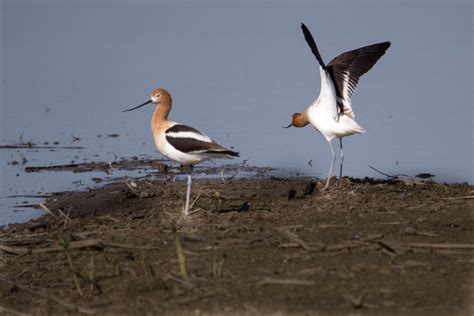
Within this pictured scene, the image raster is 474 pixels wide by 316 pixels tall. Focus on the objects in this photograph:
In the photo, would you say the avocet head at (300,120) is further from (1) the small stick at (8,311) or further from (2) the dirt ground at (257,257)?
(1) the small stick at (8,311)

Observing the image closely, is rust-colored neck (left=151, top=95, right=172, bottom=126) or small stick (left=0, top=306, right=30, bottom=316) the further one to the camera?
rust-colored neck (left=151, top=95, right=172, bottom=126)

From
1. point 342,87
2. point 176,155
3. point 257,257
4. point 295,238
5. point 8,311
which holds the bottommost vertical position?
point 8,311

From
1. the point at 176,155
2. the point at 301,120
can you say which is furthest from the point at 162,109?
the point at 301,120

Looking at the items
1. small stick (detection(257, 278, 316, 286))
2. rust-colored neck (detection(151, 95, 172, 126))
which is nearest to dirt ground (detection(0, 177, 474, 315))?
small stick (detection(257, 278, 316, 286))

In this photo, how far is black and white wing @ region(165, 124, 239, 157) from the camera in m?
8.46

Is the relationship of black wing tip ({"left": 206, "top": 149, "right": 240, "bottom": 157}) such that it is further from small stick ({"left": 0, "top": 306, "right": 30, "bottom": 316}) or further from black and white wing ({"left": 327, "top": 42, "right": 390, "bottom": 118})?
small stick ({"left": 0, "top": 306, "right": 30, "bottom": 316})

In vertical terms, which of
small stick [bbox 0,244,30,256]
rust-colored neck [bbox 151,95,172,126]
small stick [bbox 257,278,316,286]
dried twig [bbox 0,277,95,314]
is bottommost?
dried twig [bbox 0,277,95,314]

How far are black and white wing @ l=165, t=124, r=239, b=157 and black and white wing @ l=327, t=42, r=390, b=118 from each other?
1995mm

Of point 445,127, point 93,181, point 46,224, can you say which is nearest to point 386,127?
point 445,127

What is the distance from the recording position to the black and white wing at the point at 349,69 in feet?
32.9

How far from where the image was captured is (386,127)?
1348cm

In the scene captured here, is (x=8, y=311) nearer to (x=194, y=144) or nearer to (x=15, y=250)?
(x=15, y=250)

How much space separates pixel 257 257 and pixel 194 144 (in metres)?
2.28

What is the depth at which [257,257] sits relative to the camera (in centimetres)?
643
